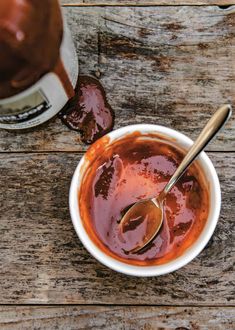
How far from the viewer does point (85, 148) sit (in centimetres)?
88

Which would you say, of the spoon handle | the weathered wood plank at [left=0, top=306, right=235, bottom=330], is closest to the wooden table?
the weathered wood plank at [left=0, top=306, right=235, bottom=330]

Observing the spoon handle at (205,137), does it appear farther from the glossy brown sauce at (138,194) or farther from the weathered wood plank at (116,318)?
the weathered wood plank at (116,318)

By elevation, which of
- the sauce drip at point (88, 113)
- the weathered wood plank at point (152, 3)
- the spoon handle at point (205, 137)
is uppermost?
the weathered wood plank at point (152, 3)

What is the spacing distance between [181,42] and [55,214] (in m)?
0.33

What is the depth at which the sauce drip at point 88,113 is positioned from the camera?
88cm

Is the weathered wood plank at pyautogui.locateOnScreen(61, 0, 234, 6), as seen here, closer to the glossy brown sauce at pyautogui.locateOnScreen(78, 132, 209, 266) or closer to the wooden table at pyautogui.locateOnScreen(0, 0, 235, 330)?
the wooden table at pyautogui.locateOnScreen(0, 0, 235, 330)

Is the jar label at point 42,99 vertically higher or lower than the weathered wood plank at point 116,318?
higher

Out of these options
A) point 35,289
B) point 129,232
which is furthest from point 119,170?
point 35,289

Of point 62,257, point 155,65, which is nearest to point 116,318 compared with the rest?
point 62,257

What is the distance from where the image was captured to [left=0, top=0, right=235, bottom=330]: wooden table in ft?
2.77

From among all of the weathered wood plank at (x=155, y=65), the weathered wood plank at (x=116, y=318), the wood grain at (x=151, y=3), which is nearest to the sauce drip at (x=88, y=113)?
the weathered wood plank at (x=155, y=65)

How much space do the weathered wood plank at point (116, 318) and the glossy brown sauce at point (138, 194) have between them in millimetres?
91

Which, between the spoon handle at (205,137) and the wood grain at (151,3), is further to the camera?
the wood grain at (151,3)

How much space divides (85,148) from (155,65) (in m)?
0.17
